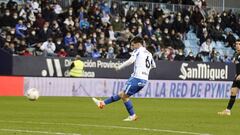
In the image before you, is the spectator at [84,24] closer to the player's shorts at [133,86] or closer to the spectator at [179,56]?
the spectator at [179,56]

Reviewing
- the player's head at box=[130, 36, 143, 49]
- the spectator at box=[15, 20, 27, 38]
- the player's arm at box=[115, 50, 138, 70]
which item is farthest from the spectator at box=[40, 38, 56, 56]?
the player's arm at box=[115, 50, 138, 70]

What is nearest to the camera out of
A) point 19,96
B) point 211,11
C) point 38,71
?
point 19,96

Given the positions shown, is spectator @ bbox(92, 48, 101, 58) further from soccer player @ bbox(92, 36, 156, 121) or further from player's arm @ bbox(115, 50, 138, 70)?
player's arm @ bbox(115, 50, 138, 70)

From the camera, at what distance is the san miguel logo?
41.6 metres

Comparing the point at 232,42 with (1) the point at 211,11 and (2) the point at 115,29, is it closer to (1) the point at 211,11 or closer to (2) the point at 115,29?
(1) the point at 211,11

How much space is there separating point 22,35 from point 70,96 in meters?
3.93

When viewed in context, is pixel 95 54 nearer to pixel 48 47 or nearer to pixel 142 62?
pixel 48 47

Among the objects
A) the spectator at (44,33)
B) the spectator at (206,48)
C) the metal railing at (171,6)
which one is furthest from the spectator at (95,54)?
the spectator at (206,48)

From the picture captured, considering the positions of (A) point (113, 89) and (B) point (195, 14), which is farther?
(B) point (195, 14)

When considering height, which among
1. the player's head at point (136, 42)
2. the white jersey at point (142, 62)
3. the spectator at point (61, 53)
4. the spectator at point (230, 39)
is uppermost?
the player's head at point (136, 42)

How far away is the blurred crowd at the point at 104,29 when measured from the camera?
36.6m

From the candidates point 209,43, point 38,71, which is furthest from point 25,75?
point 209,43

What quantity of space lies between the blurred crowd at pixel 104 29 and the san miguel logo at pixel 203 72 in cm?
78

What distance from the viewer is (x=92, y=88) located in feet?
121
